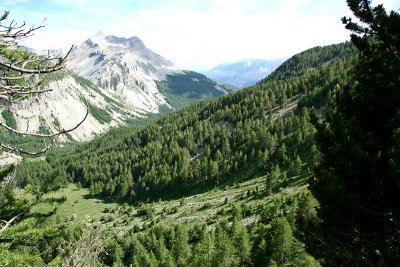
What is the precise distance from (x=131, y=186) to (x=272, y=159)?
67.4 m

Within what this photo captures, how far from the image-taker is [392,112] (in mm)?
12000

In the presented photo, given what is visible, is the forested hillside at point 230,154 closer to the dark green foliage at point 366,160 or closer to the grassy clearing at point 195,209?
the grassy clearing at point 195,209

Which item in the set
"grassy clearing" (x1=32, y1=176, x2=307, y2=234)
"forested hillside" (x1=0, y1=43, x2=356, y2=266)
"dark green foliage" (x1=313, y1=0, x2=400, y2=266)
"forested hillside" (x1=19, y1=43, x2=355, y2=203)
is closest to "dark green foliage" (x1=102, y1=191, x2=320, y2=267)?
"forested hillside" (x1=0, y1=43, x2=356, y2=266)

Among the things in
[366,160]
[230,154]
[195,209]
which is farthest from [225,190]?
[366,160]

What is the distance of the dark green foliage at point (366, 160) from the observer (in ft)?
37.7

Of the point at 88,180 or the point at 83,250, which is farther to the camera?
the point at 88,180

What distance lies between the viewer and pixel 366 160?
11578 mm

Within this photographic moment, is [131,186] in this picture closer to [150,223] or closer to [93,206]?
[93,206]

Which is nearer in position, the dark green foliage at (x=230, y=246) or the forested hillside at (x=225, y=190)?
the dark green foliage at (x=230, y=246)

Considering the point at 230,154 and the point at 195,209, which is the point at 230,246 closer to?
the point at 195,209

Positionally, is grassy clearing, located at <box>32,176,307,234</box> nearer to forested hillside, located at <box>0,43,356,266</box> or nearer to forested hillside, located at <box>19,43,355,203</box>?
forested hillside, located at <box>0,43,356,266</box>

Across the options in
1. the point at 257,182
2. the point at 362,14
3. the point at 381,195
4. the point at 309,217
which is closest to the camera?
the point at 381,195

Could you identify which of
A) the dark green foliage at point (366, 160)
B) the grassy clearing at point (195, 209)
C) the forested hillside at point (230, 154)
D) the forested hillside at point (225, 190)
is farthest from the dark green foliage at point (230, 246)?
the forested hillside at point (230, 154)

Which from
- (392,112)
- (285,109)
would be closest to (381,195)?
(392,112)
